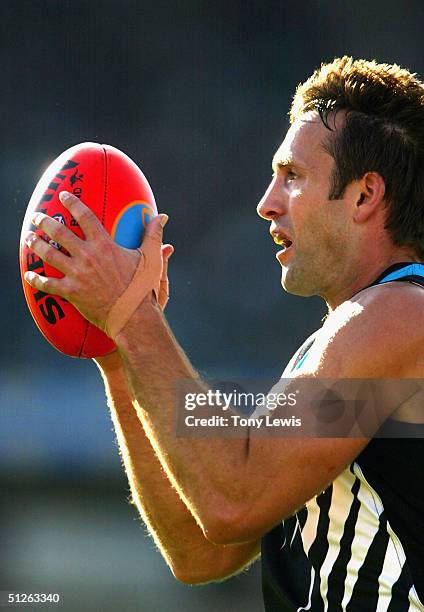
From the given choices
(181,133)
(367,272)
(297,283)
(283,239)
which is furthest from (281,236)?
(181,133)

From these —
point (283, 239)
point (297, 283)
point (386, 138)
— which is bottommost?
point (297, 283)

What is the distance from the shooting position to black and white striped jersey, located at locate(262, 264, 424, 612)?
196cm

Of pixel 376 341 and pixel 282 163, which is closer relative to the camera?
pixel 376 341

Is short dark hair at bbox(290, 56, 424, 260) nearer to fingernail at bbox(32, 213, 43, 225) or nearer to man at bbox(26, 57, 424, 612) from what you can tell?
man at bbox(26, 57, 424, 612)

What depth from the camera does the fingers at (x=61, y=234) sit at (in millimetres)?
2098

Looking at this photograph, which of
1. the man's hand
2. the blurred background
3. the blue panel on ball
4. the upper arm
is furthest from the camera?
the blurred background

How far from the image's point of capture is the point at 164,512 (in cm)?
259

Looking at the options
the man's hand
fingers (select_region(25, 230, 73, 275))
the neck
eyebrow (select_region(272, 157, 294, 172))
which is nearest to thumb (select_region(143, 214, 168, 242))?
the man's hand

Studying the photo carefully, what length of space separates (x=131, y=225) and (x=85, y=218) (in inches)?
9.4

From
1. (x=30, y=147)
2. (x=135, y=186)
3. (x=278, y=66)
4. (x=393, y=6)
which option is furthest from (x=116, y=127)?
(x=135, y=186)

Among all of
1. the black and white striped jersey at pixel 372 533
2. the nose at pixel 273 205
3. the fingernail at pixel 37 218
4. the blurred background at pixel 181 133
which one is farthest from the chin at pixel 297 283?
the blurred background at pixel 181 133

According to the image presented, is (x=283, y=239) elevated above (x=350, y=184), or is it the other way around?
(x=350, y=184)

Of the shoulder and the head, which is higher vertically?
the head

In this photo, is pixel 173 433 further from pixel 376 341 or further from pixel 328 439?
pixel 376 341
